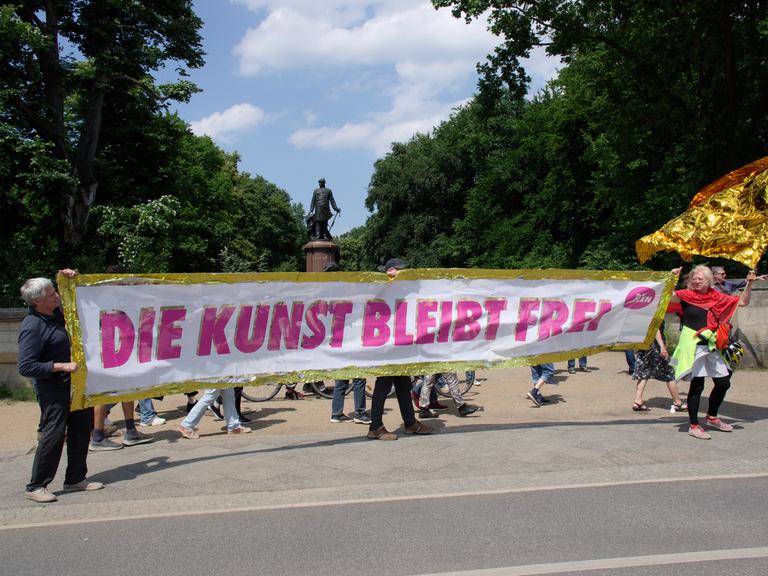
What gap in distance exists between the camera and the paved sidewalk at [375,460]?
19.0ft

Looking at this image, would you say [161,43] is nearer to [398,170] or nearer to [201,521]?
[201,521]

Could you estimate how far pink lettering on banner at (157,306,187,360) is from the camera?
6723 mm

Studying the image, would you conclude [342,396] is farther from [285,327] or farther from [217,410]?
[285,327]

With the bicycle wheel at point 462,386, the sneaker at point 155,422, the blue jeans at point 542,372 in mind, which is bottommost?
the sneaker at point 155,422

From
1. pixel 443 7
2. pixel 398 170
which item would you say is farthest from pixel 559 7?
pixel 398 170

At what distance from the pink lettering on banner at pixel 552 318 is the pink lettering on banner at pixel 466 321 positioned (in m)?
0.77

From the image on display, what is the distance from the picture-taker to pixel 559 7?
60.4 feet

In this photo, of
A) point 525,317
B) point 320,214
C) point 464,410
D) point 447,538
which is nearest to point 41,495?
point 447,538

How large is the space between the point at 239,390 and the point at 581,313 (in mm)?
4594

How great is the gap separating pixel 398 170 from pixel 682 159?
32366 mm

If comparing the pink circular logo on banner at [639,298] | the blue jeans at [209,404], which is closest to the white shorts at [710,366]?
the pink circular logo on banner at [639,298]

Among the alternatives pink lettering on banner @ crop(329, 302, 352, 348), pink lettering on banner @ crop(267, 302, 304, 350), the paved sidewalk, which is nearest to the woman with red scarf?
the paved sidewalk

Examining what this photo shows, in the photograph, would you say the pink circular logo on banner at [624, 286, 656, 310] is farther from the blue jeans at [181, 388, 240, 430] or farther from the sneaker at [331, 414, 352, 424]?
the blue jeans at [181, 388, 240, 430]

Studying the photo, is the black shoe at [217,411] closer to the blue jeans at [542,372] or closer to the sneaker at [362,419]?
the sneaker at [362,419]
